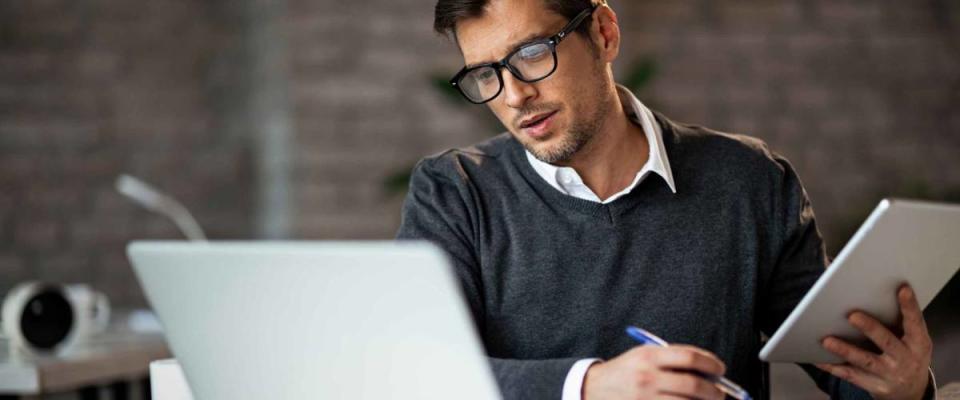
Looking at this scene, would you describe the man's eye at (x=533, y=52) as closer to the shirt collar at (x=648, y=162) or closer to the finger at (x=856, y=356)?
the shirt collar at (x=648, y=162)

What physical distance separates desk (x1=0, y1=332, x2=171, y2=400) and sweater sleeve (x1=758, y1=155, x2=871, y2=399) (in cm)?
115

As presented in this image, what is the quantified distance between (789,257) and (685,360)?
646 millimetres

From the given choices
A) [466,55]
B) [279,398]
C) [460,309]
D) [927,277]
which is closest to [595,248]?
[466,55]

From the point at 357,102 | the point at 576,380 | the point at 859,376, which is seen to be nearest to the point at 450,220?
the point at 576,380

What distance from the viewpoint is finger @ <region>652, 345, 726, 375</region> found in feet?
3.41

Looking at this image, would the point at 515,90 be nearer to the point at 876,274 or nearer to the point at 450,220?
the point at 450,220

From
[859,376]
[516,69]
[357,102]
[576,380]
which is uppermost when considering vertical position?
[516,69]

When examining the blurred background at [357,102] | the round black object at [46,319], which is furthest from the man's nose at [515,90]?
the blurred background at [357,102]

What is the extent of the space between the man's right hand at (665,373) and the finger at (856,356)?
11.7 inches

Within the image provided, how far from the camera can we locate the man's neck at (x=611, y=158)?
5.34 ft

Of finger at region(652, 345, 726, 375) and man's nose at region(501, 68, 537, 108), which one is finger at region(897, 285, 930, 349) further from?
man's nose at region(501, 68, 537, 108)

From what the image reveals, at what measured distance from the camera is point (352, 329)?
905 mm

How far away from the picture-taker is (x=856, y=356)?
52.9 inches

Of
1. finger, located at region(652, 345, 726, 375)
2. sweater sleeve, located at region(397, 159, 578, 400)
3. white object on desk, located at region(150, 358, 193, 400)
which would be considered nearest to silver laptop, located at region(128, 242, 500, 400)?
white object on desk, located at region(150, 358, 193, 400)
